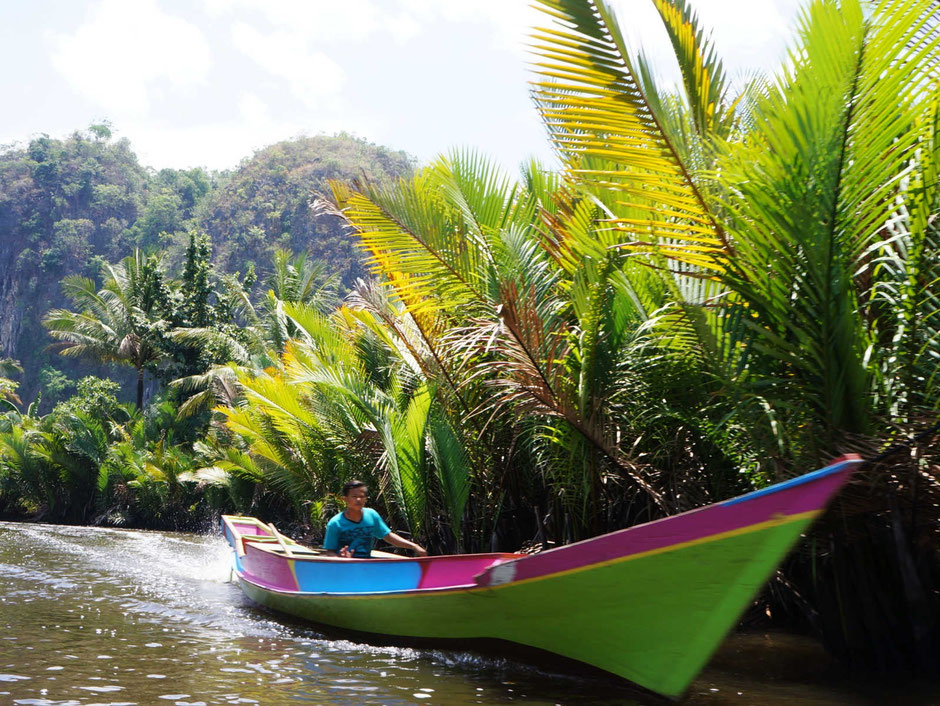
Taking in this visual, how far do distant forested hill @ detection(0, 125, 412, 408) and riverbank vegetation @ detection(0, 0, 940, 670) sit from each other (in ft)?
160

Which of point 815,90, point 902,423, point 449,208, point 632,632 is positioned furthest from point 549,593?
point 449,208

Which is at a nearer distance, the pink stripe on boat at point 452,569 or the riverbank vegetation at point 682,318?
the riverbank vegetation at point 682,318

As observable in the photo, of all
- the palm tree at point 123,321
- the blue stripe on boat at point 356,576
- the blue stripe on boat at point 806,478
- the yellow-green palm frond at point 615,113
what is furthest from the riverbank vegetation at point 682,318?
the palm tree at point 123,321

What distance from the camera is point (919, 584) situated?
5.12 m

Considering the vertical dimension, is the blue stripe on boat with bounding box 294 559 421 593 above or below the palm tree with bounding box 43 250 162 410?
below

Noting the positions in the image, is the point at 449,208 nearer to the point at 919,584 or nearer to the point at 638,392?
the point at 638,392

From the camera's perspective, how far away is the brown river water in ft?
16.8

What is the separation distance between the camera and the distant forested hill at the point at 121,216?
5972 centimetres

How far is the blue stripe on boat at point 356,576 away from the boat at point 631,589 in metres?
0.02

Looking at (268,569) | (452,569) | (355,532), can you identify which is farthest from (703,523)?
(268,569)

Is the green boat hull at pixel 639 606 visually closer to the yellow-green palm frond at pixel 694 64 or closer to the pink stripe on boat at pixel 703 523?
the pink stripe on boat at pixel 703 523

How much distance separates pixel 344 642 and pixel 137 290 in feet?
72.4

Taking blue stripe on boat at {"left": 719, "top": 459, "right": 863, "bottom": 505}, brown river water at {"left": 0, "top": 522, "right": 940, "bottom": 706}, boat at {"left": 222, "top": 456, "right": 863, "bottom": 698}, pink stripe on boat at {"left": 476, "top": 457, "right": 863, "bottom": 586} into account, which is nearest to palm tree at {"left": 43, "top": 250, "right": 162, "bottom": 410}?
brown river water at {"left": 0, "top": 522, "right": 940, "bottom": 706}

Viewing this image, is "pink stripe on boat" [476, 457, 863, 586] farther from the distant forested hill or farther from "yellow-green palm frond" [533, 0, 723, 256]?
the distant forested hill
